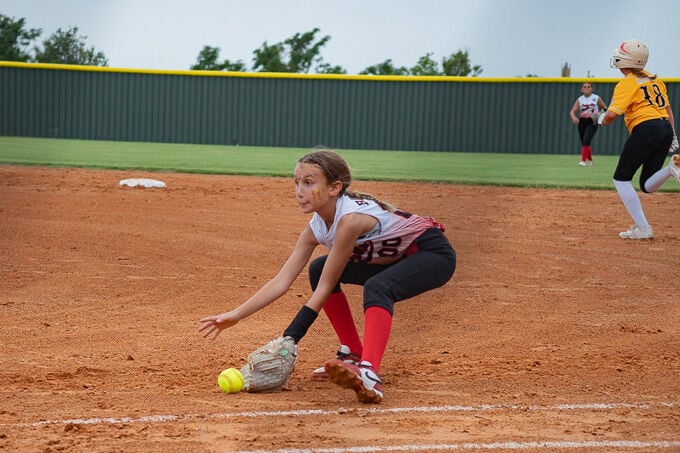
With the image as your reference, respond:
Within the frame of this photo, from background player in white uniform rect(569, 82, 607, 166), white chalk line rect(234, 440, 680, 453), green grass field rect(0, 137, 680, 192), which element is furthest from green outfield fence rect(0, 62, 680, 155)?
white chalk line rect(234, 440, 680, 453)

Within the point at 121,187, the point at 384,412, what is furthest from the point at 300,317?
the point at 121,187

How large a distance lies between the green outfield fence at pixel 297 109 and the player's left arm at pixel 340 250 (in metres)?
17.9

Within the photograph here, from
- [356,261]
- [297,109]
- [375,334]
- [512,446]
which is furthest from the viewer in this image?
[297,109]

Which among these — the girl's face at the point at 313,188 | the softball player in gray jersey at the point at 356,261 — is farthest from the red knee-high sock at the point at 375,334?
the girl's face at the point at 313,188

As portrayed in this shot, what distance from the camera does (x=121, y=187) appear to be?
34.5ft

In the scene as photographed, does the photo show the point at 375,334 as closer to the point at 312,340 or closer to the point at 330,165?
the point at 330,165

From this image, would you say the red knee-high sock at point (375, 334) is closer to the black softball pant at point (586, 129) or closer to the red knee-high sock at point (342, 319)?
the red knee-high sock at point (342, 319)

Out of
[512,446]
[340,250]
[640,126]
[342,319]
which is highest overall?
[640,126]

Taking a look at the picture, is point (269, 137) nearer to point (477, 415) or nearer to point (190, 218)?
point (190, 218)

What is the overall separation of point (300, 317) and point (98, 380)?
858 mm

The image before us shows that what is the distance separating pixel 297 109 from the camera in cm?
2192

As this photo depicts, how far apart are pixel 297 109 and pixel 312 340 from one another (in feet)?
58.8

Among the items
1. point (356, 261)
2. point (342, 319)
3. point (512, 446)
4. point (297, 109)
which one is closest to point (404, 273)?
point (356, 261)

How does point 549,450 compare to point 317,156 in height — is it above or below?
below
